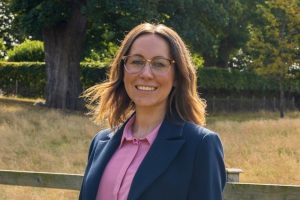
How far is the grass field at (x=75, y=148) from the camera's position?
1102 centimetres

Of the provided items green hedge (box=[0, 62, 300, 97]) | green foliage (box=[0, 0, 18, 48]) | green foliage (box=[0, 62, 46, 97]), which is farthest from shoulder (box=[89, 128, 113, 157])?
green foliage (box=[0, 0, 18, 48])

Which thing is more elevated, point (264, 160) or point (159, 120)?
point (159, 120)

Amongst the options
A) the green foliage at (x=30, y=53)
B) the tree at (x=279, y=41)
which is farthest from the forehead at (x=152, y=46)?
the green foliage at (x=30, y=53)

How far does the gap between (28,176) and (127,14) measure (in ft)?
61.2

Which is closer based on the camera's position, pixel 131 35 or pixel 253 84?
pixel 131 35

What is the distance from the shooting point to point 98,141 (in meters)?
3.02

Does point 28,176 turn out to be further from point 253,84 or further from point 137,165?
point 253,84

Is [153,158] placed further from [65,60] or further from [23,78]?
[23,78]

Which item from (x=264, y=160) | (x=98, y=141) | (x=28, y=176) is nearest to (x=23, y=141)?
(x=264, y=160)

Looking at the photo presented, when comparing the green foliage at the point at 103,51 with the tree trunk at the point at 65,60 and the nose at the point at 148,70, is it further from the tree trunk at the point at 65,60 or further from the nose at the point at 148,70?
the nose at the point at 148,70

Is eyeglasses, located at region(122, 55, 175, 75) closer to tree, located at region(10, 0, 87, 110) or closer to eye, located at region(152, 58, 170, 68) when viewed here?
eye, located at region(152, 58, 170, 68)

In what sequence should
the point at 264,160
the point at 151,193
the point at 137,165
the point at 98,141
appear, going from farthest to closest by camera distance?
1. the point at 264,160
2. the point at 98,141
3. the point at 137,165
4. the point at 151,193

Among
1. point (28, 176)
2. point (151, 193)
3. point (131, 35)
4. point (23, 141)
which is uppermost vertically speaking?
point (131, 35)

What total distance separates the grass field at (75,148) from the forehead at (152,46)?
6282 millimetres
